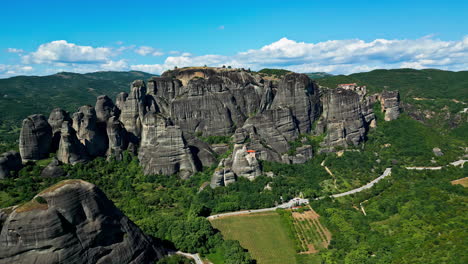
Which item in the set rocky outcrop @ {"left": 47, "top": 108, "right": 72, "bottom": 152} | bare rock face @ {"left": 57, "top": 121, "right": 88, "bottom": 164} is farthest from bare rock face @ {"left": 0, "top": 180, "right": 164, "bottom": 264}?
rocky outcrop @ {"left": 47, "top": 108, "right": 72, "bottom": 152}

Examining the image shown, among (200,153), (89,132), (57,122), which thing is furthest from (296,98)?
(57,122)

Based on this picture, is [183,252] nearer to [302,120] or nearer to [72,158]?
[72,158]

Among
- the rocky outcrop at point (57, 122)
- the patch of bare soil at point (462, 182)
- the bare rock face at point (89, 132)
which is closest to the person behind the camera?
the patch of bare soil at point (462, 182)

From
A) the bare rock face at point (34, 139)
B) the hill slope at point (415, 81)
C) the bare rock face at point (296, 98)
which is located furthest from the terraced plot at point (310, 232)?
the hill slope at point (415, 81)

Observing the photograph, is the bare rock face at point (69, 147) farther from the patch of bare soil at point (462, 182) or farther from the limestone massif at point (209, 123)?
the patch of bare soil at point (462, 182)

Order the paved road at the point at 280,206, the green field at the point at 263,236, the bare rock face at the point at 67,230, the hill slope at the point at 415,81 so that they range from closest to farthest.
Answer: the bare rock face at the point at 67,230
the green field at the point at 263,236
the paved road at the point at 280,206
the hill slope at the point at 415,81

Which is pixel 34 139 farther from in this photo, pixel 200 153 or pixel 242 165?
pixel 242 165
